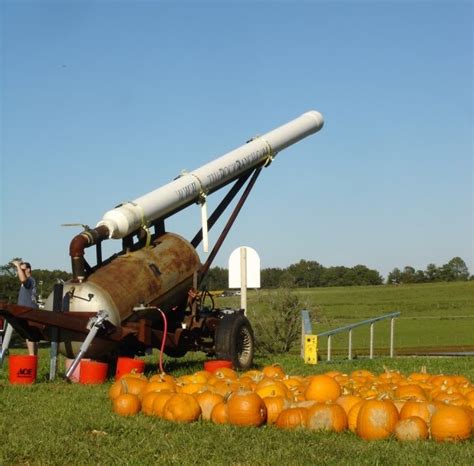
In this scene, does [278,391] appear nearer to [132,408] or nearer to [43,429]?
[132,408]

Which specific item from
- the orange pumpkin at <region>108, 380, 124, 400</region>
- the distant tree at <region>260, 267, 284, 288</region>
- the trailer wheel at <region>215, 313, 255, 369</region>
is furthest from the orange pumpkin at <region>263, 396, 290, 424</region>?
the distant tree at <region>260, 267, 284, 288</region>

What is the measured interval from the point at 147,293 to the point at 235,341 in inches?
74.1

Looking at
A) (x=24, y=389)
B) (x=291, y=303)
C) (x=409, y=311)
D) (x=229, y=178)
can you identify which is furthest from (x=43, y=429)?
(x=409, y=311)

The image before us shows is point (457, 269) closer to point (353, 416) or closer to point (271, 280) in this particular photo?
point (271, 280)

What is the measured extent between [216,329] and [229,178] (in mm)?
3132

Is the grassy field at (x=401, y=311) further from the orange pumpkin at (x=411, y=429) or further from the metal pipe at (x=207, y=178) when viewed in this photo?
the orange pumpkin at (x=411, y=429)

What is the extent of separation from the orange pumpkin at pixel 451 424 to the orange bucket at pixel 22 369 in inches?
235

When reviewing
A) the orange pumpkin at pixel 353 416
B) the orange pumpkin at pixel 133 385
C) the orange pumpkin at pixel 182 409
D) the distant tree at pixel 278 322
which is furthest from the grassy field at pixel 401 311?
the orange pumpkin at pixel 353 416

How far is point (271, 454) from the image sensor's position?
631 cm

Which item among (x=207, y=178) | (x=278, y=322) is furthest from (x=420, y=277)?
(x=207, y=178)

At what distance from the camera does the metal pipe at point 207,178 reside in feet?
42.4

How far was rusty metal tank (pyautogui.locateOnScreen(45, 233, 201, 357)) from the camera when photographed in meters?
12.0

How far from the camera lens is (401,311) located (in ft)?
209

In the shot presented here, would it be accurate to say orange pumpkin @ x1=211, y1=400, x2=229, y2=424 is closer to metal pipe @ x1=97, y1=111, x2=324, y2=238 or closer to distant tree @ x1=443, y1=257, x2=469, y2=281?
metal pipe @ x1=97, y1=111, x2=324, y2=238
